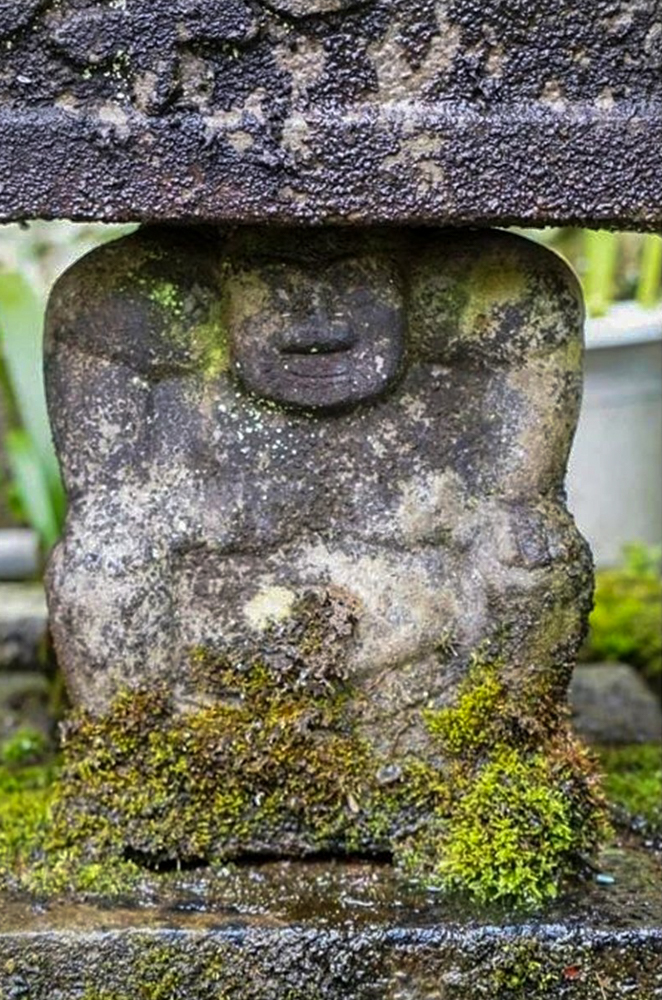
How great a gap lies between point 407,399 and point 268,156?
1.43ft

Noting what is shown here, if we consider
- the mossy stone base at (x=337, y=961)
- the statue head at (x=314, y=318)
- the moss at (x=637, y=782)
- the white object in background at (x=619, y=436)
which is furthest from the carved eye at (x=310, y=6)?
the white object in background at (x=619, y=436)

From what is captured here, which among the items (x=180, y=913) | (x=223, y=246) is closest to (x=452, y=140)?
(x=223, y=246)

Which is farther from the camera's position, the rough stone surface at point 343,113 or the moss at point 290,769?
the moss at point 290,769

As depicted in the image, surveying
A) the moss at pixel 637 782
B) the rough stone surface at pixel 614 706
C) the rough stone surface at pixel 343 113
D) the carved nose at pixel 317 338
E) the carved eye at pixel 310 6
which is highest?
the carved eye at pixel 310 6

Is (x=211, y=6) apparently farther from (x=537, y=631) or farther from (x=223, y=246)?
(x=537, y=631)

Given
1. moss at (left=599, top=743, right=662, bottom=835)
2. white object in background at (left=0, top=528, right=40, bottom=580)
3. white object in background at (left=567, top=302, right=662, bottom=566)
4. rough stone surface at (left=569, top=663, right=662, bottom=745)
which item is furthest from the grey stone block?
white object in background at (left=567, top=302, right=662, bottom=566)

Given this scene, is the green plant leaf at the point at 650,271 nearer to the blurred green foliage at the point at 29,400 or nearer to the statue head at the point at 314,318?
the blurred green foliage at the point at 29,400

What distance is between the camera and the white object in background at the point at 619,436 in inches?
195

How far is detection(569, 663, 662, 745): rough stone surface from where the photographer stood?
3189mm

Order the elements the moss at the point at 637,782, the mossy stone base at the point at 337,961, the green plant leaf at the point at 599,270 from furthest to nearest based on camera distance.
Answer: the green plant leaf at the point at 599,270
the moss at the point at 637,782
the mossy stone base at the point at 337,961

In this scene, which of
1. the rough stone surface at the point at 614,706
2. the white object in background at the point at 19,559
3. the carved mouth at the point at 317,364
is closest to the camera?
the carved mouth at the point at 317,364

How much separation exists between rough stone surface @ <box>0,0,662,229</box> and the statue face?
0.70 ft

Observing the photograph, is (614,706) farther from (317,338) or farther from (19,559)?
(19,559)

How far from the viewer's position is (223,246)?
233cm
